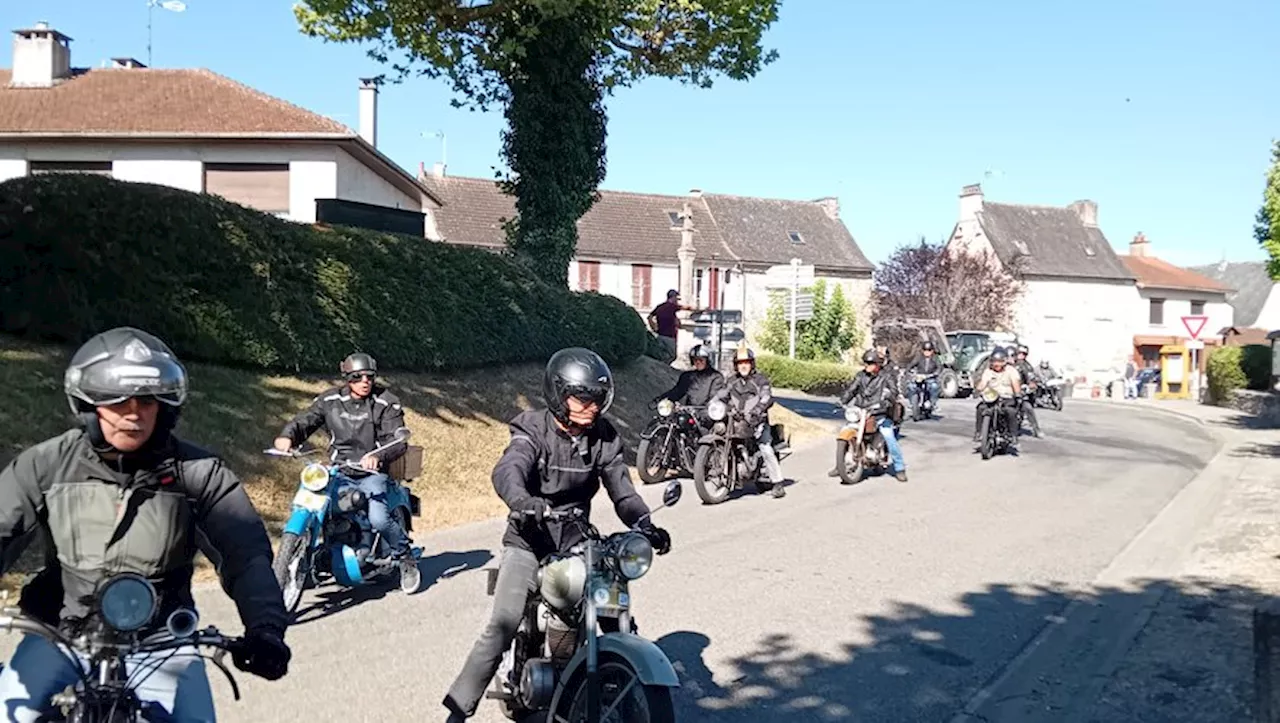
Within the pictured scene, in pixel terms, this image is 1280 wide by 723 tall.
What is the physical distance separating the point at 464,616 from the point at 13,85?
26343 mm

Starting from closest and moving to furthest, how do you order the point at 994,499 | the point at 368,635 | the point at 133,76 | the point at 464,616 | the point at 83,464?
1. the point at 83,464
2. the point at 368,635
3. the point at 464,616
4. the point at 994,499
5. the point at 133,76

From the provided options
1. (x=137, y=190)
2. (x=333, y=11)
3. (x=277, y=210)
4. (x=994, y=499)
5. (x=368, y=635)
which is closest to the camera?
(x=368, y=635)

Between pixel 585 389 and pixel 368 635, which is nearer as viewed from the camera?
pixel 585 389

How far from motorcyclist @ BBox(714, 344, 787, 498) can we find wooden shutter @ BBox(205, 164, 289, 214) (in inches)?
653

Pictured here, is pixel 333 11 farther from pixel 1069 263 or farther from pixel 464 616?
pixel 1069 263

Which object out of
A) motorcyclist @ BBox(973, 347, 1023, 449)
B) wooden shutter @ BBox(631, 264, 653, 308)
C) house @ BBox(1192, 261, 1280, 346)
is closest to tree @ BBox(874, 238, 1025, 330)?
wooden shutter @ BBox(631, 264, 653, 308)

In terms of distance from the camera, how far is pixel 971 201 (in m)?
58.4

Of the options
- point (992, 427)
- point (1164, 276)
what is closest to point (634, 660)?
point (992, 427)

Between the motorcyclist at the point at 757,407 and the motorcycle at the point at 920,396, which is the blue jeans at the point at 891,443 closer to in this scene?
the motorcyclist at the point at 757,407

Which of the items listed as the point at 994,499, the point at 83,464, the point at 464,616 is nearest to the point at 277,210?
the point at 994,499

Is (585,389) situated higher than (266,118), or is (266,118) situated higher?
(266,118)

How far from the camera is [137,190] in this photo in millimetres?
11844

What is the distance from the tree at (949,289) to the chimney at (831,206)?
310 inches

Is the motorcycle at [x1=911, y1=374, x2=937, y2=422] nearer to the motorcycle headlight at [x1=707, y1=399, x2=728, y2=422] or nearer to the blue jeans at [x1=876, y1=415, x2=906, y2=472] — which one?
the blue jeans at [x1=876, y1=415, x2=906, y2=472]
